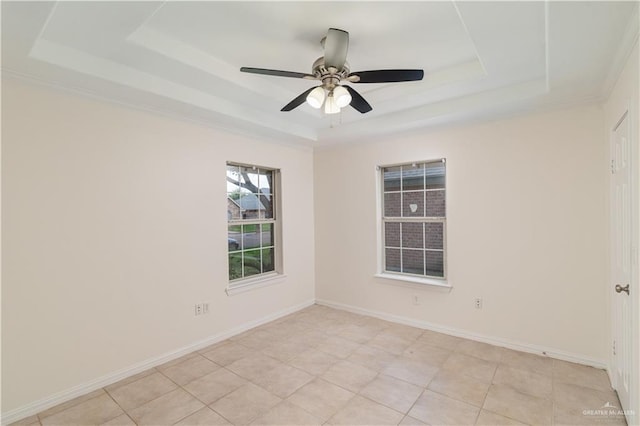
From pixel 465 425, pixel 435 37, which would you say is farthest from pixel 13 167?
pixel 465 425

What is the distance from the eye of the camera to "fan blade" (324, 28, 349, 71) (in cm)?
194

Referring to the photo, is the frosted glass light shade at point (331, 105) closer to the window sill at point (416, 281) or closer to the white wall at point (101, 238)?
the white wall at point (101, 238)

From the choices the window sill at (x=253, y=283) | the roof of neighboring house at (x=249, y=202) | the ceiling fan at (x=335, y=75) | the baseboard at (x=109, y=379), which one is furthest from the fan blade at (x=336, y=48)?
the baseboard at (x=109, y=379)

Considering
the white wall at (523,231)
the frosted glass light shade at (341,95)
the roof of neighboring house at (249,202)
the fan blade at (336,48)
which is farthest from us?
the roof of neighboring house at (249,202)

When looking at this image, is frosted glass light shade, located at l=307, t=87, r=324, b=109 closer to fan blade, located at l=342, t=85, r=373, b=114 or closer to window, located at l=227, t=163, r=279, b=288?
fan blade, located at l=342, t=85, r=373, b=114

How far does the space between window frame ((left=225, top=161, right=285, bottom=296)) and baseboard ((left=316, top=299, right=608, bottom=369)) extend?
110cm

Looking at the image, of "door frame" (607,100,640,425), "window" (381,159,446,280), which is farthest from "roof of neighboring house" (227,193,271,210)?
"door frame" (607,100,640,425)

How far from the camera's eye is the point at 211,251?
11.4ft

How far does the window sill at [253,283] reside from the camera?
367 cm

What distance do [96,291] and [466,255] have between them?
366 centimetres

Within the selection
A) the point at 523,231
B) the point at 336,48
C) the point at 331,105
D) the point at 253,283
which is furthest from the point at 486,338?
the point at 336,48

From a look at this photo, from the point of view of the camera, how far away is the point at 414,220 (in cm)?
399

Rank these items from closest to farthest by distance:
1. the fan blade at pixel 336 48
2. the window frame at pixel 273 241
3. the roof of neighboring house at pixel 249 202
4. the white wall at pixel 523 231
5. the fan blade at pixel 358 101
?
the fan blade at pixel 336 48 → the fan blade at pixel 358 101 → the white wall at pixel 523 231 → the window frame at pixel 273 241 → the roof of neighboring house at pixel 249 202

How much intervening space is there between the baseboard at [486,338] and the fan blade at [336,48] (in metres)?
3.11
